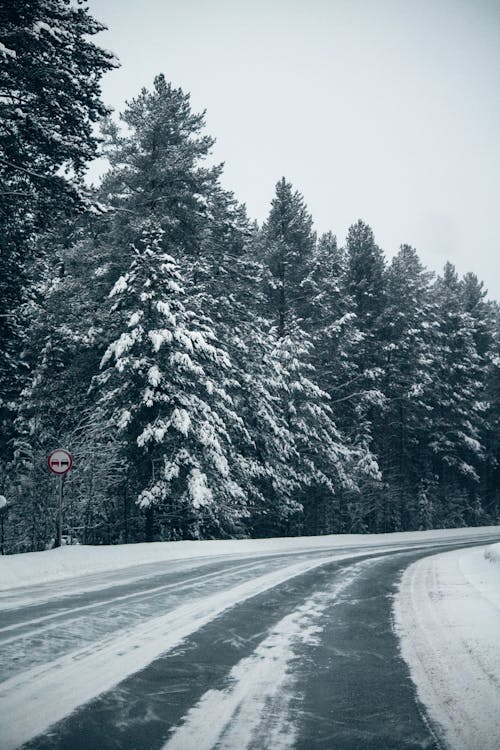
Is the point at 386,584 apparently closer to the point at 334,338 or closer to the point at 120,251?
the point at 120,251

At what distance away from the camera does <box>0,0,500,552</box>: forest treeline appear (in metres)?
12.9

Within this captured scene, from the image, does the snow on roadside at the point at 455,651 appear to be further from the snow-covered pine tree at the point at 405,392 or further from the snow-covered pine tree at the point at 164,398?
the snow-covered pine tree at the point at 405,392

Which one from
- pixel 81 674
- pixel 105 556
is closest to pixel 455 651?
pixel 81 674

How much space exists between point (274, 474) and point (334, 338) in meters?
10.8

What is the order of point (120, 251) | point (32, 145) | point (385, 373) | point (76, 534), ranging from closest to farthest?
point (32, 145) → point (76, 534) → point (120, 251) → point (385, 373)

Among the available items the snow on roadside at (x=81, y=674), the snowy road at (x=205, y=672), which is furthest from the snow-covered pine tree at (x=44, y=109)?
the snow on roadside at (x=81, y=674)

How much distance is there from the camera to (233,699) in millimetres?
3561

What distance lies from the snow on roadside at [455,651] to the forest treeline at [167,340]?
10.0 meters

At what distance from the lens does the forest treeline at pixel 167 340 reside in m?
12.9

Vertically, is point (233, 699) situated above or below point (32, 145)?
below

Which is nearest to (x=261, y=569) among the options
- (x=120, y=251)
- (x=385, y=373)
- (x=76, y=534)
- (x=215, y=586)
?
(x=215, y=586)

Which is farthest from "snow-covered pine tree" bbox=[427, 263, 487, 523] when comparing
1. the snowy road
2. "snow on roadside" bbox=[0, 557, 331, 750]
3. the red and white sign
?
"snow on roadside" bbox=[0, 557, 331, 750]

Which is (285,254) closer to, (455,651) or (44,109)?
(44,109)

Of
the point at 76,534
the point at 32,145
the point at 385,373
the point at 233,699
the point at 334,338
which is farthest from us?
the point at 385,373
